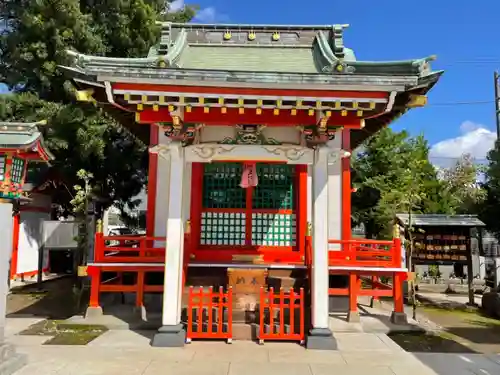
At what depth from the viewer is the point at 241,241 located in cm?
1099

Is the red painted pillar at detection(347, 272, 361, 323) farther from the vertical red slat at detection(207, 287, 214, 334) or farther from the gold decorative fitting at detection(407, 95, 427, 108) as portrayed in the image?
the gold decorative fitting at detection(407, 95, 427, 108)

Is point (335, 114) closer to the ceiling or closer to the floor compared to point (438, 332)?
closer to the ceiling

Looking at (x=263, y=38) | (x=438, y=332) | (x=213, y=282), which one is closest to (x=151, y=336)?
(x=213, y=282)

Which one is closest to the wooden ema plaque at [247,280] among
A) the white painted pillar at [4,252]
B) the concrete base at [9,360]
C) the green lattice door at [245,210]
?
the green lattice door at [245,210]

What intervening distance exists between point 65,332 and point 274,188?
19.2 feet

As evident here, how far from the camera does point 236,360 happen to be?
266 inches

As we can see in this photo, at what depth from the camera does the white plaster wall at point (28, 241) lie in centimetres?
1709

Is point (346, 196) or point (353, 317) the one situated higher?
point (346, 196)

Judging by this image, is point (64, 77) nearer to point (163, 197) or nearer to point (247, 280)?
point (163, 197)

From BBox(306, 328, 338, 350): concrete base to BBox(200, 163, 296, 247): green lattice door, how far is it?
3.65 metres

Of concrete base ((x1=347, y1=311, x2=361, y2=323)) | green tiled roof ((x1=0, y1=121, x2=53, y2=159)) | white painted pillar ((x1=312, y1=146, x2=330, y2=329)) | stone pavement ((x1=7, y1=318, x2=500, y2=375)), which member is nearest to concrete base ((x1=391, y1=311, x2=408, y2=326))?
concrete base ((x1=347, y1=311, x2=361, y2=323))

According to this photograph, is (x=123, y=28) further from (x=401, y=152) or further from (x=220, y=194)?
(x=401, y=152)

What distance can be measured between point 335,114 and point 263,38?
185 inches

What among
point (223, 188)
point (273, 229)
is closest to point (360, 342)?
point (273, 229)
